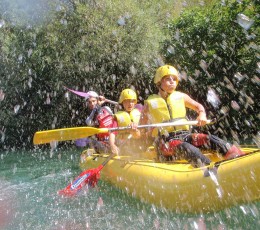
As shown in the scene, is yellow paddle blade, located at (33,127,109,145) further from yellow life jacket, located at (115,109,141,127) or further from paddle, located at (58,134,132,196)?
yellow life jacket, located at (115,109,141,127)

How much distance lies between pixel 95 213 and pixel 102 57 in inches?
356

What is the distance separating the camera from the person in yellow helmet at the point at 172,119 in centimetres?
412

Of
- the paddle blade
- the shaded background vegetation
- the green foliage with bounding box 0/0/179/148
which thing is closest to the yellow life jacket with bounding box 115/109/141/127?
the paddle blade

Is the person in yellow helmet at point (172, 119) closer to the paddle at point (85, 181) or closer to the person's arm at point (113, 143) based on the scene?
the person's arm at point (113, 143)

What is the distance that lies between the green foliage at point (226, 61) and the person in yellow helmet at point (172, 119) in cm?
483

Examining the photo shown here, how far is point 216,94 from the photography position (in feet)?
32.2

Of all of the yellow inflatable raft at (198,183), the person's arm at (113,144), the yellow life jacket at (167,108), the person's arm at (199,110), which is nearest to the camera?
the yellow inflatable raft at (198,183)

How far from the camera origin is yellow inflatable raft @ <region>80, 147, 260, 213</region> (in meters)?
3.32

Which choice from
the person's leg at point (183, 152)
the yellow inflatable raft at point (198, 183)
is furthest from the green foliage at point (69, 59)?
the yellow inflatable raft at point (198, 183)

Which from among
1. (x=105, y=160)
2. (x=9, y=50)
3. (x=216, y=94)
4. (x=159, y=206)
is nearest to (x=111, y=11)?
(x=9, y=50)

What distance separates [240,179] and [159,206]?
1.02 m

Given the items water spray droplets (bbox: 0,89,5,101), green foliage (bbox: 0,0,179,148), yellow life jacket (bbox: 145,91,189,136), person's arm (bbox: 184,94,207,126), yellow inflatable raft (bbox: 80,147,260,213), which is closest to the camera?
yellow inflatable raft (bbox: 80,147,260,213)

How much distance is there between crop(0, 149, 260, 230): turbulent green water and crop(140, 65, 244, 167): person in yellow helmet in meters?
0.65

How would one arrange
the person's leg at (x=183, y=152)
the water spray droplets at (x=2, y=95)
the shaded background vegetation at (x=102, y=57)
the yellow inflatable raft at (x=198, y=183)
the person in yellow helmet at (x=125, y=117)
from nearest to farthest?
the yellow inflatable raft at (x=198, y=183) < the person's leg at (x=183, y=152) < the person in yellow helmet at (x=125, y=117) < the shaded background vegetation at (x=102, y=57) < the water spray droplets at (x=2, y=95)
